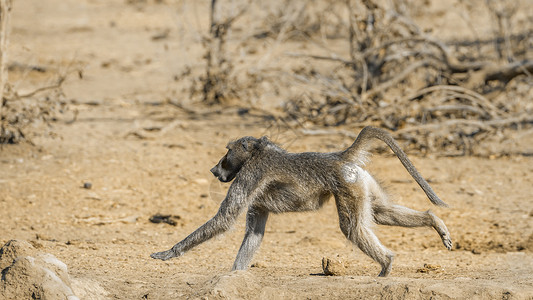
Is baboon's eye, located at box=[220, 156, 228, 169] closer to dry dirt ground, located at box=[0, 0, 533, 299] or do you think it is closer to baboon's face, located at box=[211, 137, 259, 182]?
baboon's face, located at box=[211, 137, 259, 182]

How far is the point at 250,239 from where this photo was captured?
216 inches

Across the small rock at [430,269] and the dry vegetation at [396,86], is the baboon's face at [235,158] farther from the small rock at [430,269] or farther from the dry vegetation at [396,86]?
the dry vegetation at [396,86]

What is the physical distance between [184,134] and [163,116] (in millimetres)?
1009

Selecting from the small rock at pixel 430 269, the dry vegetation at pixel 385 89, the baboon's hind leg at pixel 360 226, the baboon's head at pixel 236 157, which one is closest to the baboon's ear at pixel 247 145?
the baboon's head at pixel 236 157

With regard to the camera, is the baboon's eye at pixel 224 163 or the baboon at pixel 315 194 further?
the baboon's eye at pixel 224 163

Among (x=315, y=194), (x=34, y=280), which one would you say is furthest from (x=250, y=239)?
(x=34, y=280)

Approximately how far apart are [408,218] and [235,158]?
1.40 meters

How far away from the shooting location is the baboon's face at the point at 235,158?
5645 mm

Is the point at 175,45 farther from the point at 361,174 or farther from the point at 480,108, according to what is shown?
the point at 361,174

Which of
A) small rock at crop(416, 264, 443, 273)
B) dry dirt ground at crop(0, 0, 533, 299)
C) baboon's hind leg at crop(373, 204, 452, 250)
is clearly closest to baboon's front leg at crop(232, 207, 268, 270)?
dry dirt ground at crop(0, 0, 533, 299)

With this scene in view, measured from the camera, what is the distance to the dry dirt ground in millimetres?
4922

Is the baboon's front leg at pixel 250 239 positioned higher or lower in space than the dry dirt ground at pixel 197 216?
higher

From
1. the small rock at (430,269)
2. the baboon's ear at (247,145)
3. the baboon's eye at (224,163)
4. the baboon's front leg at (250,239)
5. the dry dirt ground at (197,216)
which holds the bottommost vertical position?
the dry dirt ground at (197,216)

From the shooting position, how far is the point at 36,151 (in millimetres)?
9328
